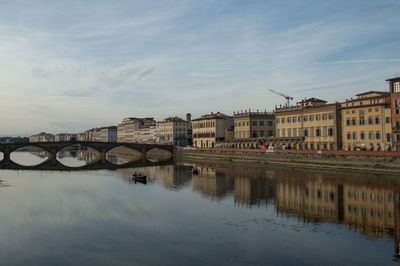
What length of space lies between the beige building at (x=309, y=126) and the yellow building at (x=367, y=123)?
186 centimetres

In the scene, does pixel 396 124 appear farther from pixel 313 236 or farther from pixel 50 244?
pixel 50 244

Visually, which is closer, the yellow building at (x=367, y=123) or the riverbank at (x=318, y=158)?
the riverbank at (x=318, y=158)

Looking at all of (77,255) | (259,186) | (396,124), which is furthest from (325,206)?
(396,124)

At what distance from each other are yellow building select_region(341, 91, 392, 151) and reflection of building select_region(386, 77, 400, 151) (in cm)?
220

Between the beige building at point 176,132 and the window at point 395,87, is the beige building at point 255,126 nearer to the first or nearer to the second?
the window at point 395,87

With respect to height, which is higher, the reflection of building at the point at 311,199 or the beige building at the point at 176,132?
the beige building at the point at 176,132

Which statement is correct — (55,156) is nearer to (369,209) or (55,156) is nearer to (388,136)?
(388,136)

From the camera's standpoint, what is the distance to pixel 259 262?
1908 cm

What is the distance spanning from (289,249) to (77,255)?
40.6ft

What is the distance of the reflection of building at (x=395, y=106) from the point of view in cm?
5316

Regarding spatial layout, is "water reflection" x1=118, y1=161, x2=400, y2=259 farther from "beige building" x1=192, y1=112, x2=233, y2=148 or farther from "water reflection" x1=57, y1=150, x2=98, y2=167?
"beige building" x1=192, y1=112, x2=233, y2=148

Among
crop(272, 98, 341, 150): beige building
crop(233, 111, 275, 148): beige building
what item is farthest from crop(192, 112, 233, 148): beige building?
crop(272, 98, 341, 150): beige building

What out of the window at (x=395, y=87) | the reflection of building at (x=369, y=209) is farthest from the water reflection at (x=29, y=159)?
the window at (x=395, y=87)

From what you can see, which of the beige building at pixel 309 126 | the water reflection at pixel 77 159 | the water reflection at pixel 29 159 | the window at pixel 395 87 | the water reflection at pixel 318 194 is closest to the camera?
the water reflection at pixel 318 194
